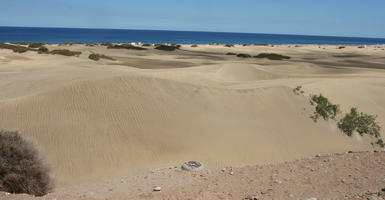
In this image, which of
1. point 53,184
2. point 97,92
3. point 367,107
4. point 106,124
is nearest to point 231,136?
point 106,124

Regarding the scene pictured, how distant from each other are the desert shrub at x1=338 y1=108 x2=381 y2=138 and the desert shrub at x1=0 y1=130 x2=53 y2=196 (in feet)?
32.8

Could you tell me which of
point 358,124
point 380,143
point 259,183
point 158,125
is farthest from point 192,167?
point 358,124

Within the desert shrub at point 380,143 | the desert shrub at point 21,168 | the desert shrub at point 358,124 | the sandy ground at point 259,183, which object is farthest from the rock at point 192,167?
the desert shrub at point 380,143

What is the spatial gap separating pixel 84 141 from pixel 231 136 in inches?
160

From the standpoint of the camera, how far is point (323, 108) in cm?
1327

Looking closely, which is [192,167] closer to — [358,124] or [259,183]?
[259,183]

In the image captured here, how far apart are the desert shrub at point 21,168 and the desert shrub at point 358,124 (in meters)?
10.0

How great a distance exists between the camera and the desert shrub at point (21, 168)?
18.3 ft

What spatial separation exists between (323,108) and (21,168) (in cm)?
1060

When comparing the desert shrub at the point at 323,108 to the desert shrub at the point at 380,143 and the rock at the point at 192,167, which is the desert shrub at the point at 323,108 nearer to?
the desert shrub at the point at 380,143

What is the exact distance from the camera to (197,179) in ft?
23.0

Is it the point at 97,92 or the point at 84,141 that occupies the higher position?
the point at 97,92

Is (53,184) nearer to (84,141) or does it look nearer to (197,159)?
(84,141)

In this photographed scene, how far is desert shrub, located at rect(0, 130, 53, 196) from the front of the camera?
5574 millimetres
